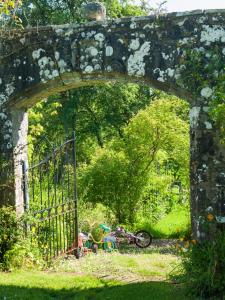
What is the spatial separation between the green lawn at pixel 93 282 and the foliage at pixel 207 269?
201 millimetres

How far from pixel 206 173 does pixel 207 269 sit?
3.71 ft

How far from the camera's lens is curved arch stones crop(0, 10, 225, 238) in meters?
5.60

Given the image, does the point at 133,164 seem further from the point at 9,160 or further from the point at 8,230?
the point at 8,230

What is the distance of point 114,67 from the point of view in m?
5.98

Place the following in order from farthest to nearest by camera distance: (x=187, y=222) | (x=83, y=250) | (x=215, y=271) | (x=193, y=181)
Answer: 1. (x=187, y=222)
2. (x=83, y=250)
3. (x=193, y=181)
4. (x=215, y=271)

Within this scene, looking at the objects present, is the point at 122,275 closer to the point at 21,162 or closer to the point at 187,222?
the point at 21,162

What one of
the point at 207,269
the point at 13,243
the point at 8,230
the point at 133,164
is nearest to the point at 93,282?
the point at 13,243

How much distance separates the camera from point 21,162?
668cm

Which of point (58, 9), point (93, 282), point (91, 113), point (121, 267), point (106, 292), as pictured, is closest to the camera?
point (106, 292)

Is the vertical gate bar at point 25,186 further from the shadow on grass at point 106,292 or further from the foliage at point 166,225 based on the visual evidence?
the foliage at point 166,225

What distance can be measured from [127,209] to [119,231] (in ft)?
6.02

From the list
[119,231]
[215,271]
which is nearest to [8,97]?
[215,271]

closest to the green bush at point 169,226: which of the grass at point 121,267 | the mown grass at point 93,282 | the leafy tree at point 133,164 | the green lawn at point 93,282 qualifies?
the leafy tree at point 133,164

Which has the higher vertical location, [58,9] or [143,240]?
[58,9]
